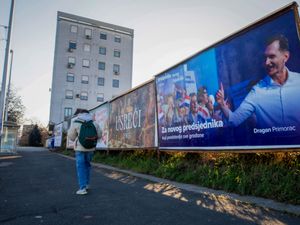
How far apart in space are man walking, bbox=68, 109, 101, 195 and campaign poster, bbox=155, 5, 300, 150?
2.80m

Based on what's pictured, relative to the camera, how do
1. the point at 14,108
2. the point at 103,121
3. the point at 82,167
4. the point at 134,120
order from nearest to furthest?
the point at 82,167 < the point at 134,120 < the point at 103,121 < the point at 14,108

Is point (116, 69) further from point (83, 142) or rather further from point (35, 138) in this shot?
point (83, 142)

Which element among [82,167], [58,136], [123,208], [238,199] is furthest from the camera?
[58,136]

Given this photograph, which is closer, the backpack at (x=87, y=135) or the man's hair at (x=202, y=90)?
the backpack at (x=87, y=135)

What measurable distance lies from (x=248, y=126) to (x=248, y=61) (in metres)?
1.37

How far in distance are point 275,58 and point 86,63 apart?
163 feet

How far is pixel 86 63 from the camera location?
53.2 meters

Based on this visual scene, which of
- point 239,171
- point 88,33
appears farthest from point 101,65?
point 239,171

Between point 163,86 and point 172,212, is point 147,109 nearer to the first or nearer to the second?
point 163,86

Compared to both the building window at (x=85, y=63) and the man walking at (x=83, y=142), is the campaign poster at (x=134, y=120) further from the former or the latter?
the building window at (x=85, y=63)

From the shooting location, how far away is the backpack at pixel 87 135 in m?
6.38

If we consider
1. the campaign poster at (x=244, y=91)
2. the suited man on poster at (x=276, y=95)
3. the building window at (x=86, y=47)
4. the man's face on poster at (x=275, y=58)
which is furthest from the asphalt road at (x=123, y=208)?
the building window at (x=86, y=47)

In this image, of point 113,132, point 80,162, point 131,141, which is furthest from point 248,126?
point 113,132

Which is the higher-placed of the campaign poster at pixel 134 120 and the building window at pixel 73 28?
the building window at pixel 73 28
